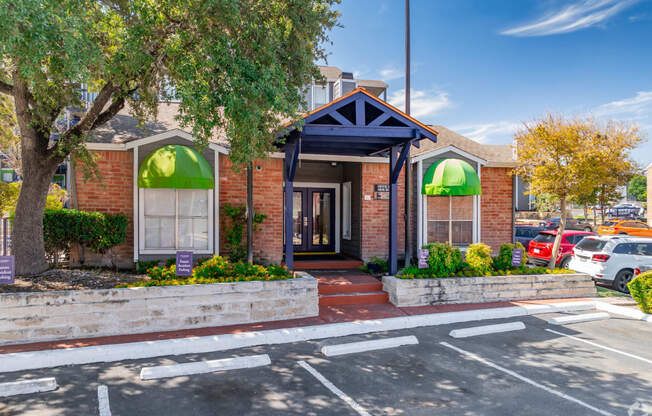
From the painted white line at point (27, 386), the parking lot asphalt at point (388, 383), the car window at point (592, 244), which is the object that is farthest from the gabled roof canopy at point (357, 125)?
the car window at point (592, 244)

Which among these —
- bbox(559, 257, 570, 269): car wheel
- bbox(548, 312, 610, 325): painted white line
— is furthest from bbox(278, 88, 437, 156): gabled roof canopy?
bbox(559, 257, 570, 269): car wheel

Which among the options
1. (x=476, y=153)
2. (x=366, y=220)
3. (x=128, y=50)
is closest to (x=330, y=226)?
(x=366, y=220)

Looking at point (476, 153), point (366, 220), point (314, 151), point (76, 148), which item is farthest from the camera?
point (476, 153)

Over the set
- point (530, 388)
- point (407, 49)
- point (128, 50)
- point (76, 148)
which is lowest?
point (530, 388)

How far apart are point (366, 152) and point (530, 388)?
7.43 meters

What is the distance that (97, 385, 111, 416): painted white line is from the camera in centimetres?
422

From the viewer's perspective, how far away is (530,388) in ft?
16.4

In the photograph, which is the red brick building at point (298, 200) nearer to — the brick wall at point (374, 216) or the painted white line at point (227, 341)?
the brick wall at point (374, 216)

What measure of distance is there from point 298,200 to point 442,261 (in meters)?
5.82

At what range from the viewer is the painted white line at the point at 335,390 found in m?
4.43

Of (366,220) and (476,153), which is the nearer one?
(366,220)

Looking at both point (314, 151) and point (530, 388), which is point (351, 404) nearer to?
point (530, 388)

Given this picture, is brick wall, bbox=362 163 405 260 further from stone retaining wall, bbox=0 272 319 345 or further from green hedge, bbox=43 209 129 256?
green hedge, bbox=43 209 129 256

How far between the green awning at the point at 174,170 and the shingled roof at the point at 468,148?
626 cm
